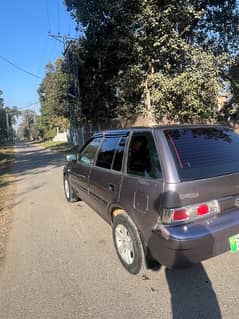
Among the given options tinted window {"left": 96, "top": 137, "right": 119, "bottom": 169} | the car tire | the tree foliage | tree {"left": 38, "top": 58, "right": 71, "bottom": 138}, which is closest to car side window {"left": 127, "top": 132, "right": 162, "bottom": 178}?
tinted window {"left": 96, "top": 137, "right": 119, "bottom": 169}

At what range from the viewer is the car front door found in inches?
186

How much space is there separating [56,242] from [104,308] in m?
1.82

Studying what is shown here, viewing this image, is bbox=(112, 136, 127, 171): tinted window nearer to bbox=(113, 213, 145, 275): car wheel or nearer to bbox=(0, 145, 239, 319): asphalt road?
bbox=(113, 213, 145, 275): car wheel

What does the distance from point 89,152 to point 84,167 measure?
29 centimetres

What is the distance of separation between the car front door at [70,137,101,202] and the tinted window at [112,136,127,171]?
2.92ft

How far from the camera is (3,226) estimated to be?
514cm

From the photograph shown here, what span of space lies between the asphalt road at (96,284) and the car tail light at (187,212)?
80cm

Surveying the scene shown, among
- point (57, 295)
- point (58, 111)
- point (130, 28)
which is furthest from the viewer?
point (58, 111)

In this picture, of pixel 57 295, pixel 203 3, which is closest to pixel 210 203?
pixel 57 295

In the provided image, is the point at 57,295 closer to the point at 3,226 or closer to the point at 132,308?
the point at 132,308

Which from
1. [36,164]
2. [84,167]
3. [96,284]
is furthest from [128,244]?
[36,164]

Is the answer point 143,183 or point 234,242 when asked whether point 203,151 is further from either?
point 234,242

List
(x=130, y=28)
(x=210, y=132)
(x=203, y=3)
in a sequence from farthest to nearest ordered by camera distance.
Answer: (x=203, y=3), (x=130, y=28), (x=210, y=132)

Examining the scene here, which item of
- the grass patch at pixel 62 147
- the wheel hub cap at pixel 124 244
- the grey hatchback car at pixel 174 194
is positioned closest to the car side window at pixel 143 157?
the grey hatchback car at pixel 174 194
